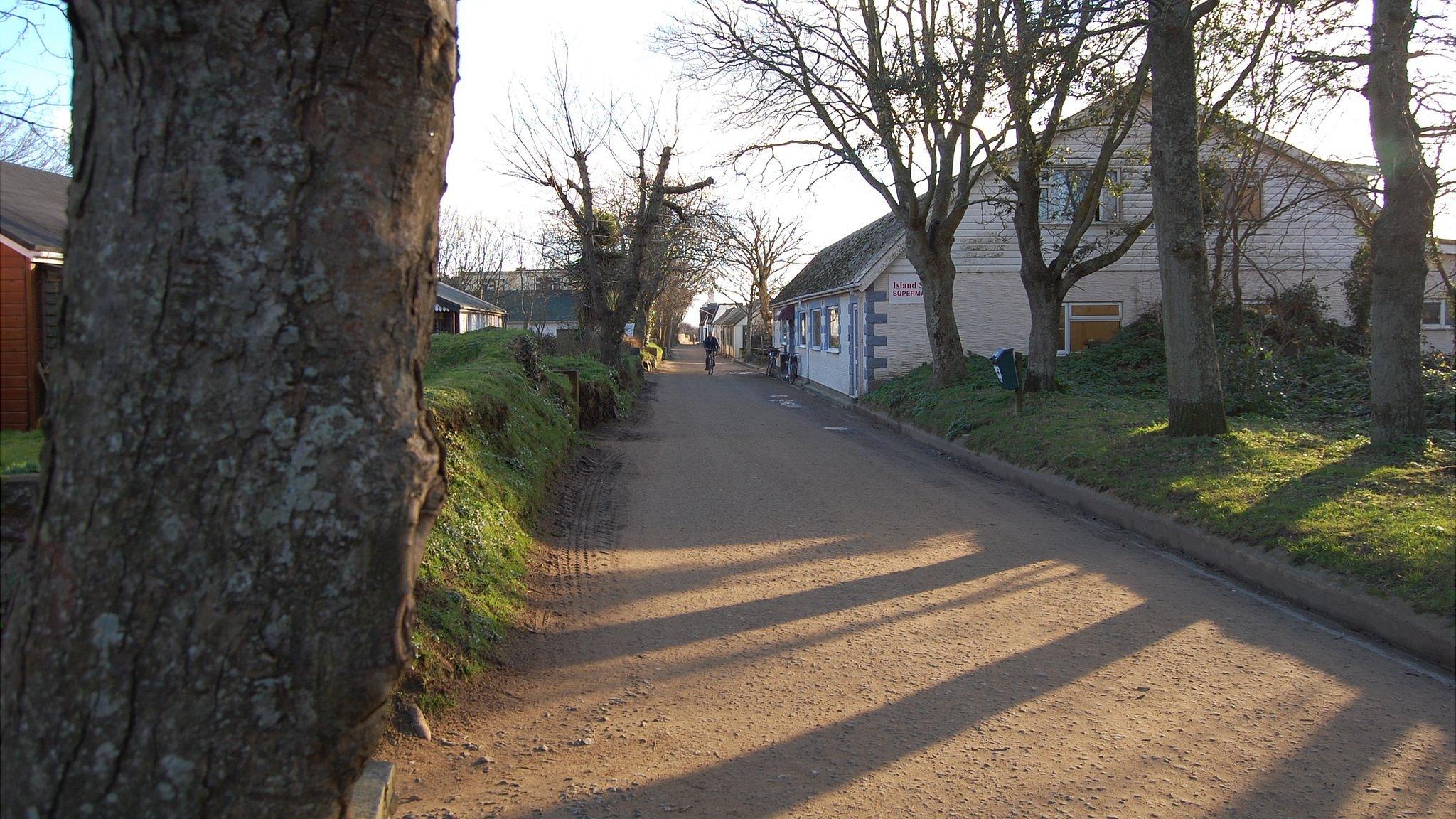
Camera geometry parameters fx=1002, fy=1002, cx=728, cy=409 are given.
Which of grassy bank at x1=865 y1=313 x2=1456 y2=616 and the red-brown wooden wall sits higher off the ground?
the red-brown wooden wall

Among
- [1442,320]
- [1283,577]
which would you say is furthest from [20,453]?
[1442,320]

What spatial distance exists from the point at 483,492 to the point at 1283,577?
5547mm

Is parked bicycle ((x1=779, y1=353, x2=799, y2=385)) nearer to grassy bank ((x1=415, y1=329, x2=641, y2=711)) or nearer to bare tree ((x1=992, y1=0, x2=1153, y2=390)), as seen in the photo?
bare tree ((x1=992, y1=0, x2=1153, y2=390))

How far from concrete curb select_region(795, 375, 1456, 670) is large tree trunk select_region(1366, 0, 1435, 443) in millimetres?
2878

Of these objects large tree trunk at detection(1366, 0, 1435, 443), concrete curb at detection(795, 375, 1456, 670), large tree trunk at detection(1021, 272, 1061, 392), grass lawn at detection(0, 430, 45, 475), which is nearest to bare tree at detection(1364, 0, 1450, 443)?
large tree trunk at detection(1366, 0, 1435, 443)

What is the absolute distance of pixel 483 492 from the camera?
7145 millimetres

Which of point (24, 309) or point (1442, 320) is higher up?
point (1442, 320)

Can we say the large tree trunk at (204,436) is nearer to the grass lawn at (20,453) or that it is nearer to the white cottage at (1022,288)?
the grass lawn at (20,453)

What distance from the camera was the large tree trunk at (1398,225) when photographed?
9.43 m

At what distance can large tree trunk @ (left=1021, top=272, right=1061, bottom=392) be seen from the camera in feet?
56.5

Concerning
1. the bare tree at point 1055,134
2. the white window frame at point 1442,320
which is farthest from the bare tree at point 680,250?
the white window frame at point 1442,320

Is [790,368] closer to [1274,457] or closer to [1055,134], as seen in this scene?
[1055,134]

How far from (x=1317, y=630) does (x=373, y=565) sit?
229 inches

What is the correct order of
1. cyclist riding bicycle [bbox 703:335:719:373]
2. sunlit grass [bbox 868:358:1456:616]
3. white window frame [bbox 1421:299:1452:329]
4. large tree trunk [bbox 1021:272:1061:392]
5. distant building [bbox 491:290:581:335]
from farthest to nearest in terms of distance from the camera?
1. distant building [bbox 491:290:581:335]
2. cyclist riding bicycle [bbox 703:335:719:373]
3. white window frame [bbox 1421:299:1452:329]
4. large tree trunk [bbox 1021:272:1061:392]
5. sunlit grass [bbox 868:358:1456:616]
